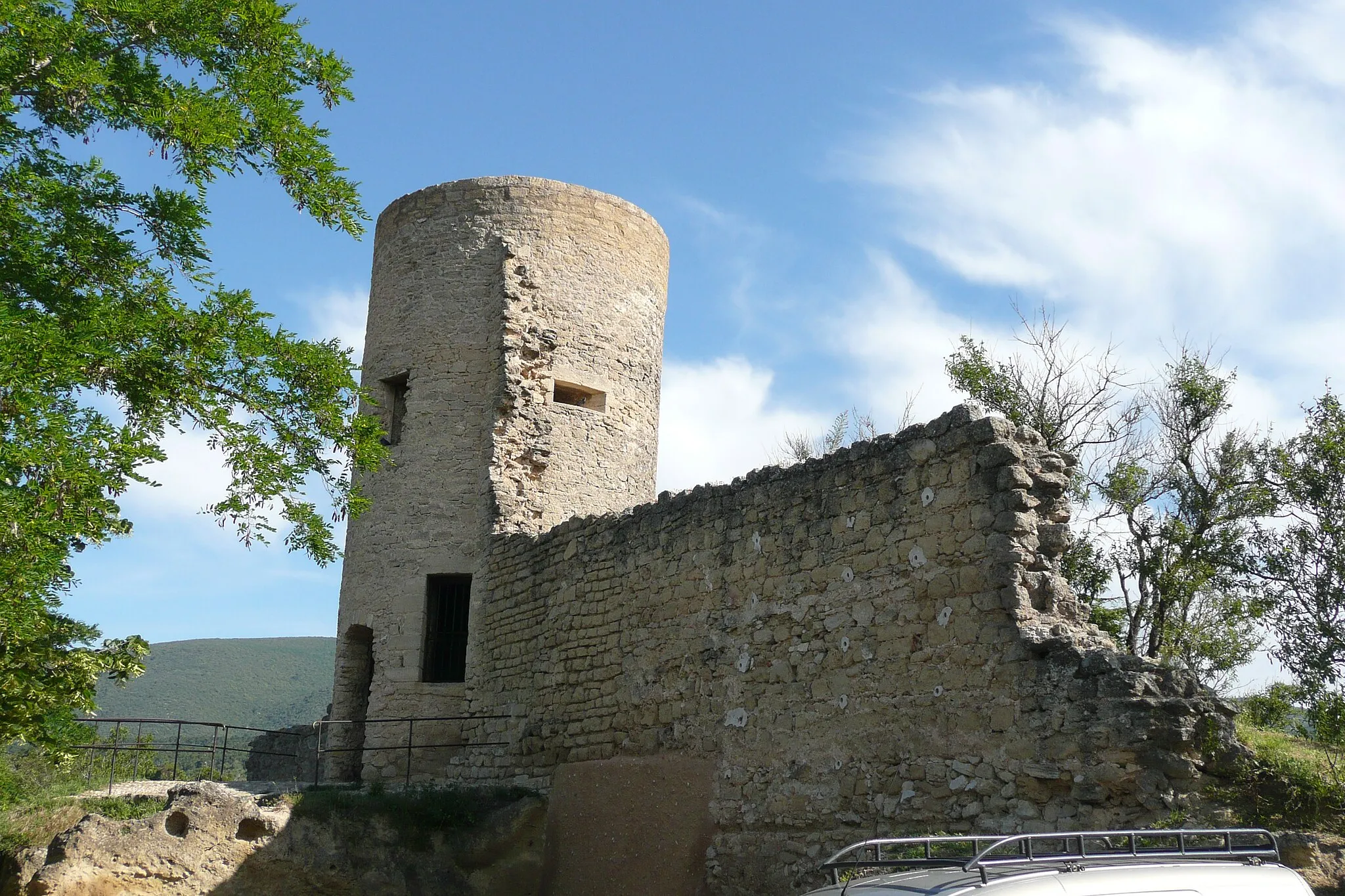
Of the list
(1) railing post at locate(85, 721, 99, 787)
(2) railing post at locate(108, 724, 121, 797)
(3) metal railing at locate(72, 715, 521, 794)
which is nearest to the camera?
(2) railing post at locate(108, 724, 121, 797)

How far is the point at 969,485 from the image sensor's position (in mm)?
7574

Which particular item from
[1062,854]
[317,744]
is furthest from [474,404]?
[1062,854]

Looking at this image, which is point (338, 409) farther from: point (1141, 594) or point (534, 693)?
point (1141, 594)

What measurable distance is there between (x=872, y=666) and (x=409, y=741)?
674cm

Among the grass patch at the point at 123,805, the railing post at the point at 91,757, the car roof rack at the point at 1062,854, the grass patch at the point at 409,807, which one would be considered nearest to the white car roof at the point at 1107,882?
the car roof rack at the point at 1062,854

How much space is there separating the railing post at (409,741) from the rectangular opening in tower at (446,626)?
592mm

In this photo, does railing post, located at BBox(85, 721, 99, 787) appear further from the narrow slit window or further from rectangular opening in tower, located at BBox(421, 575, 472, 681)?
the narrow slit window

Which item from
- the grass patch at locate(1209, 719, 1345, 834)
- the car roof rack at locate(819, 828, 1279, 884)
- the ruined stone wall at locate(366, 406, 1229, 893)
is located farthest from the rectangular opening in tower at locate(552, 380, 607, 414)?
the car roof rack at locate(819, 828, 1279, 884)

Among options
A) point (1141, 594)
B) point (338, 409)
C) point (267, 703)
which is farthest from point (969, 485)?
point (267, 703)

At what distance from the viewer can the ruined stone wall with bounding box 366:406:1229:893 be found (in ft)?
21.4

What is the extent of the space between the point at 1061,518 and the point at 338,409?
6.06m

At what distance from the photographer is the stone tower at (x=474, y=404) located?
523 inches

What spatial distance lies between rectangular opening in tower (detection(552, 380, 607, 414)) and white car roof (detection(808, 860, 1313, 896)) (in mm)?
10387

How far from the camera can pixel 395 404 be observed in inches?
564
